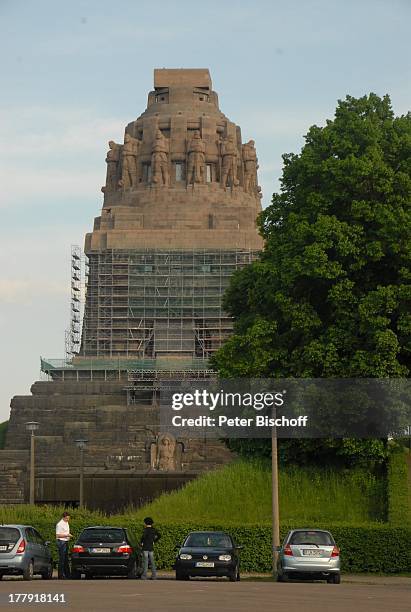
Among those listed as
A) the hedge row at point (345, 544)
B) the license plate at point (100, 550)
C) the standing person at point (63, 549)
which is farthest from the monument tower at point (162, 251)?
the license plate at point (100, 550)

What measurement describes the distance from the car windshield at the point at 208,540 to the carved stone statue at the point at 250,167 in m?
75.5

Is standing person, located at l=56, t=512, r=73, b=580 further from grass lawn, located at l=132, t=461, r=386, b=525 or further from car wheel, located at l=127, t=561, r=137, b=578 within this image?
grass lawn, located at l=132, t=461, r=386, b=525

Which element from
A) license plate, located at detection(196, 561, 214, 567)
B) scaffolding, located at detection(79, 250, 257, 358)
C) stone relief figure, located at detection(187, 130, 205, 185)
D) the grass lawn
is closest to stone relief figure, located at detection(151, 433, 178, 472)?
scaffolding, located at detection(79, 250, 257, 358)

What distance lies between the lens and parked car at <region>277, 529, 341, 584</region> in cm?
2952

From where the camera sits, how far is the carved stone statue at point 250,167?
105 metres

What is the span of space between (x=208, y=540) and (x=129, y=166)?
74.9m

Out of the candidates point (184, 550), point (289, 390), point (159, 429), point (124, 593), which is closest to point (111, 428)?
point (159, 429)

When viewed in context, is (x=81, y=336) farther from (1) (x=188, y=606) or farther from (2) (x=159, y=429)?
(1) (x=188, y=606)

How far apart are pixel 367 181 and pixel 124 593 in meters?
20.8

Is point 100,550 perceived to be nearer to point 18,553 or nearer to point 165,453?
point 18,553

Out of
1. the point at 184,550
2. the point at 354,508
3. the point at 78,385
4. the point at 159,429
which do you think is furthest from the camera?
the point at 78,385

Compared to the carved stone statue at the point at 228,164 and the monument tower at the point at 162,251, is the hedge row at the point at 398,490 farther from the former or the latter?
the carved stone statue at the point at 228,164

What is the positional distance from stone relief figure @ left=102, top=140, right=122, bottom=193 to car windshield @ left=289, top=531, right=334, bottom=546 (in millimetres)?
77501

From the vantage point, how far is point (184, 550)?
1206 inches
